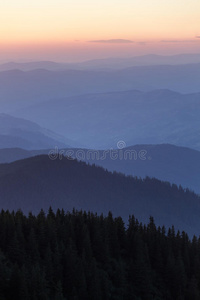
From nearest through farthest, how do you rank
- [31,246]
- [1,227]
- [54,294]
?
[54,294]
[31,246]
[1,227]

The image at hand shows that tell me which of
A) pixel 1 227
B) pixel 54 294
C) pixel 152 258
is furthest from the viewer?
pixel 152 258

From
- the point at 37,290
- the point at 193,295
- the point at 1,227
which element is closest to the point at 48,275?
the point at 37,290

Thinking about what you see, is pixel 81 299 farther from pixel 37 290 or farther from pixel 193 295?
pixel 193 295

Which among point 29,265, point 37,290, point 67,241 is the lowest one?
point 37,290

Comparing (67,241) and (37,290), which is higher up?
(67,241)

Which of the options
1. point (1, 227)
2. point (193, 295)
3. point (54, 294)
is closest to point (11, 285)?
point (54, 294)

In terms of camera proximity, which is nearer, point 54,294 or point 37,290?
point 37,290

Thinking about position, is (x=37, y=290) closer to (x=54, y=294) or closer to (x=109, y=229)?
(x=54, y=294)
